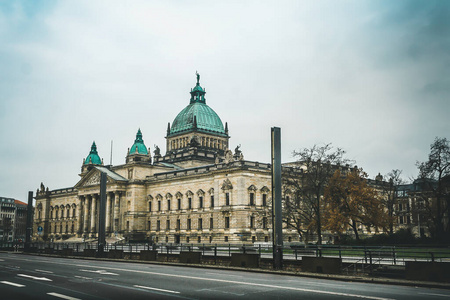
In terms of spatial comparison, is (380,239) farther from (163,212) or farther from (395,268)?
(163,212)

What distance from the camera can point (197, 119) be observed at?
110562 millimetres

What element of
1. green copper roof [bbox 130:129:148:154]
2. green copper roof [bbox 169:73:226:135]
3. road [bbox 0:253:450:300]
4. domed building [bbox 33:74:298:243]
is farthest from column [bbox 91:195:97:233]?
road [bbox 0:253:450:300]

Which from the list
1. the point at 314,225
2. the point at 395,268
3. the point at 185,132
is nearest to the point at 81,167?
the point at 185,132

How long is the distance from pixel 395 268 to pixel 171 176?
240 feet

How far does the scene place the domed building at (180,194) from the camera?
259 feet

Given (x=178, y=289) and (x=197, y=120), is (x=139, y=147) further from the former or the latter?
(x=178, y=289)

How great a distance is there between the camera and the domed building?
7894cm

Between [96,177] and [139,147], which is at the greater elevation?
[139,147]

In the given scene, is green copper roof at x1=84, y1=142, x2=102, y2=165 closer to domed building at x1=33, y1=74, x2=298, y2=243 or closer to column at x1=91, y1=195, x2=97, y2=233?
domed building at x1=33, y1=74, x2=298, y2=243

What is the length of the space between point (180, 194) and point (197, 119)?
A: 23800mm

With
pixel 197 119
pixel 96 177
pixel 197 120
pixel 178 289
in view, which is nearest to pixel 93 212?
pixel 96 177

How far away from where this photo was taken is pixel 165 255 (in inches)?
1529

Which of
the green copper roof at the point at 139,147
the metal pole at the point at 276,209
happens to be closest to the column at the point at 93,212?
the green copper roof at the point at 139,147

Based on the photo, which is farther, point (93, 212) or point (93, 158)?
point (93, 158)
